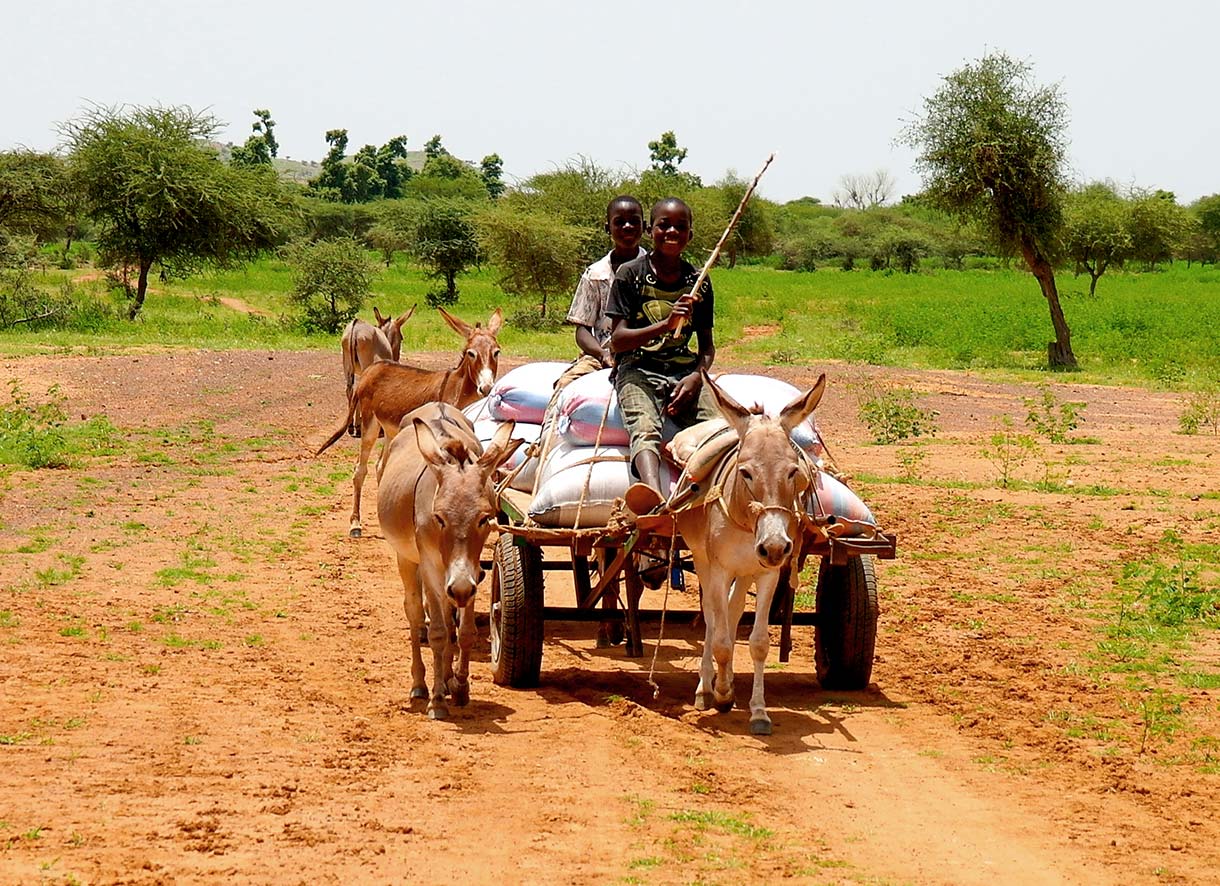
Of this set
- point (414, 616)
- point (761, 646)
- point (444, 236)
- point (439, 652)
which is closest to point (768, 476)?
point (761, 646)

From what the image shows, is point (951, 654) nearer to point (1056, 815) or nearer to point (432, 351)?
point (1056, 815)

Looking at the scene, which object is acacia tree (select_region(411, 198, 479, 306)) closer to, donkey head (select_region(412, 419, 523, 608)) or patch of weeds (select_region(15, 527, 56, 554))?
patch of weeds (select_region(15, 527, 56, 554))

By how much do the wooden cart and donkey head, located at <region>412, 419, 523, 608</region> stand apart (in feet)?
1.86

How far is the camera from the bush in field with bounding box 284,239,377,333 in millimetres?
34125

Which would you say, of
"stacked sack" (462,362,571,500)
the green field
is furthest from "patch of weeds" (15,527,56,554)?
the green field

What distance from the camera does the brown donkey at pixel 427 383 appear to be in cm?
1123

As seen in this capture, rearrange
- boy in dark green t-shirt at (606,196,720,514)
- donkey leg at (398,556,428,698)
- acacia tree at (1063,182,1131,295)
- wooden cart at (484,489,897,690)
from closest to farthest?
wooden cart at (484,489,897,690) → donkey leg at (398,556,428,698) → boy in dark green t-shirt at (606,196,720,514) → acacia tree at (1063,182,1131,295)

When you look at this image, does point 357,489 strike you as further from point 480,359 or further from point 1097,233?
point 1097,233

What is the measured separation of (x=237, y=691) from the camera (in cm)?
737

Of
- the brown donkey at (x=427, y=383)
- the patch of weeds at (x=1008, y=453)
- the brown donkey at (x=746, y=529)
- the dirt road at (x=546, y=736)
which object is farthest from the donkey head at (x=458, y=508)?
the patch of weeds at (x=1008, y=453)

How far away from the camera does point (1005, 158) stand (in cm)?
3078

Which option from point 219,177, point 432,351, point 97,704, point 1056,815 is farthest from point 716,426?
point 219,177

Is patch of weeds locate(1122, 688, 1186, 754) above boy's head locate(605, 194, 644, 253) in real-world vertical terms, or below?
below

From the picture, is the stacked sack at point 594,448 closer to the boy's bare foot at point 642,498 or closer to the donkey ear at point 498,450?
the boy's bare foot at point 642,498
